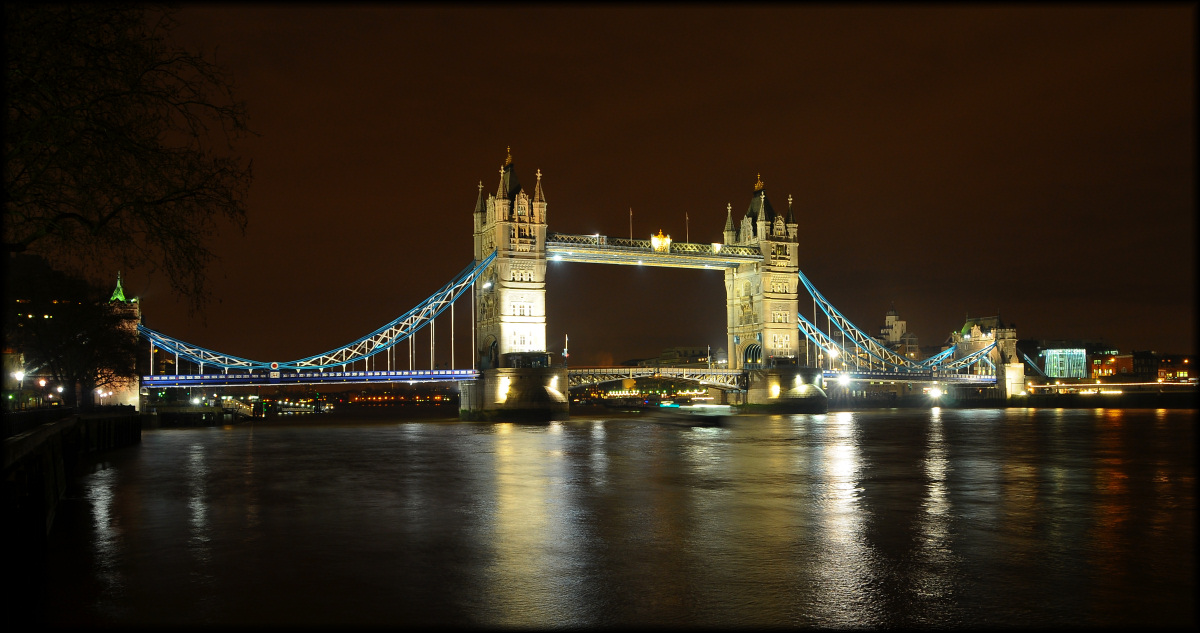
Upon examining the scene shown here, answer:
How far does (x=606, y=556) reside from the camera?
1088cm

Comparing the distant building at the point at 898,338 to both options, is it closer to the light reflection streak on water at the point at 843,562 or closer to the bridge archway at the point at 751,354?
the bridge archway at the point at 751,354

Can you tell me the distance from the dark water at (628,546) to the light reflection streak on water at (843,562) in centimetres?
4

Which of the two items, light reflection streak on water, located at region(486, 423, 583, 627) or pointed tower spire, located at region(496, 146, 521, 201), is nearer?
light reflection streak on water, located at region(486, 423, 583, 627)

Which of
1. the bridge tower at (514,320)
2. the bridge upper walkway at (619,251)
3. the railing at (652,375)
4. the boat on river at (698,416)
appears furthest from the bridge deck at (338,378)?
the boat on river at (698,416)

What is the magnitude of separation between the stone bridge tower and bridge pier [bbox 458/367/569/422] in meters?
1.98

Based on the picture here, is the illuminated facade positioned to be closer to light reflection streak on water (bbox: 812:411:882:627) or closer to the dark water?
the dark water

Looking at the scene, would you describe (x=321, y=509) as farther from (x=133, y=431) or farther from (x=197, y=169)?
(x=133, y=431)

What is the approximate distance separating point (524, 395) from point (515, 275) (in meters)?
9.24

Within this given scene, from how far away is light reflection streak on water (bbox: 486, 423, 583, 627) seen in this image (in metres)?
8.36

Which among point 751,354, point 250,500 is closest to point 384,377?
point 751,354

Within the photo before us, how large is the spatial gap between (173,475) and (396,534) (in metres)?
12.0

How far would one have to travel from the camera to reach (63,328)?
45312mm

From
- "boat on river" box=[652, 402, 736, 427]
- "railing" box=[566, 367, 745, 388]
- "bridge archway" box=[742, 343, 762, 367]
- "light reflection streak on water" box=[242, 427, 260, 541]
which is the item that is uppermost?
"bridge archway" box=[742, 343, 762, 367]

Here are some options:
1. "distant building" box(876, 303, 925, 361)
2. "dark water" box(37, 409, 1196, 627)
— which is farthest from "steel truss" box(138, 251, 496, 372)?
"distant building" box(876, 303, 925, 361)
